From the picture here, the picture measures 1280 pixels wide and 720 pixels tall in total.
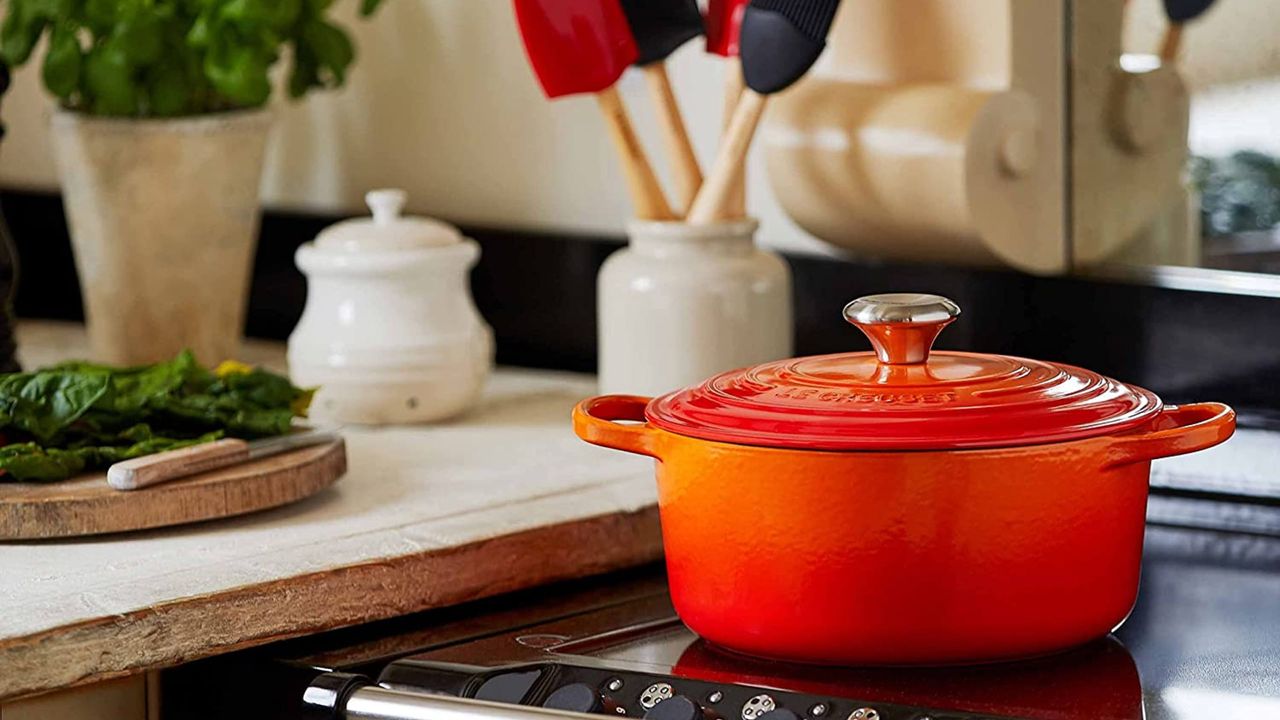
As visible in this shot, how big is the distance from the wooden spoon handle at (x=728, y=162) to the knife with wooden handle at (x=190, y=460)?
32 centimetres

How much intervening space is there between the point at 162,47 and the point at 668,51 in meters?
0.46

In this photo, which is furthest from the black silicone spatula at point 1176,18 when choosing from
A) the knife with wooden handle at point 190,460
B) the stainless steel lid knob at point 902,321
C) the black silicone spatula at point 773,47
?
the knife with wooden handle at point 190,460

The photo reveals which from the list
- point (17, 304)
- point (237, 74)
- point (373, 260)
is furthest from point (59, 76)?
point (17, 304)

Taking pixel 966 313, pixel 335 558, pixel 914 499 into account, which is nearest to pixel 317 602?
pixel 335 558

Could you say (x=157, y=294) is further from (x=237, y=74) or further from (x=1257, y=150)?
(x=1257, y=150)

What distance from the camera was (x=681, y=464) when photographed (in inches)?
34.3

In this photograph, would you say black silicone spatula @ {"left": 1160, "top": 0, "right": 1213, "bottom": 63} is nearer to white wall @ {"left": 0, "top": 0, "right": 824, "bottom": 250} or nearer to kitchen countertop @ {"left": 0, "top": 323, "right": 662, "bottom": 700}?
white wall @ {"left": 0, "top": 0, "right": 824, "bottom": 250}

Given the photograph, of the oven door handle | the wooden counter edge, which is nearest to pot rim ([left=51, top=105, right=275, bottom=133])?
the wooden counter edge

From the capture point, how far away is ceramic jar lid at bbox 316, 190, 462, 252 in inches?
52.0

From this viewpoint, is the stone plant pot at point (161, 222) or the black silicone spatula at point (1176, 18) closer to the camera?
the black silicone spatula at point (1176, 18)

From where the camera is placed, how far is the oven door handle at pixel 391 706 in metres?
0.82

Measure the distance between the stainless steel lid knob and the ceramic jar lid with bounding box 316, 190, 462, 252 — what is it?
54cm

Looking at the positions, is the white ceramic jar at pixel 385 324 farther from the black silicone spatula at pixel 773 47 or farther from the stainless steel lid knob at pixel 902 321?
the stainless steel lid knob at pixel 902 321

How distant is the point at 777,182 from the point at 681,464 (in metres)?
0.52
